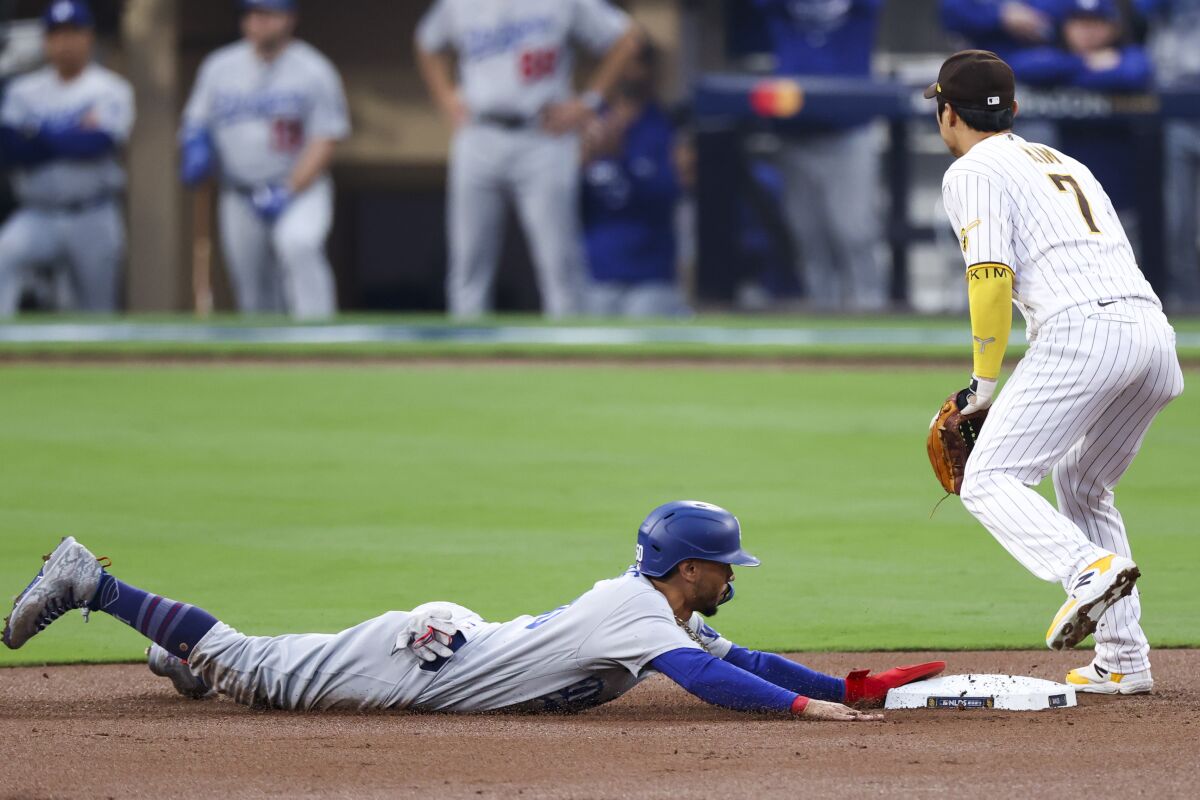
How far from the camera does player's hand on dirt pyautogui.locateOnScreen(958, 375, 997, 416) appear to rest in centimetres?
499

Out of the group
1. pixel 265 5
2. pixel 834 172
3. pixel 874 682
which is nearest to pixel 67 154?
pixel 265 5

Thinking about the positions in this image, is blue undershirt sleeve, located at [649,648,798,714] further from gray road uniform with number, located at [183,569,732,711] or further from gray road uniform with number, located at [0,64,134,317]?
gray road uniform with number, located at [0,64,134,317]

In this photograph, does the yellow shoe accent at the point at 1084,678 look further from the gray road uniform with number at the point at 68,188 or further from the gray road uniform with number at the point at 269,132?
the gray road uniform with number at the point at 68,188

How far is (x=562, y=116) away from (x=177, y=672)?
11488 mm

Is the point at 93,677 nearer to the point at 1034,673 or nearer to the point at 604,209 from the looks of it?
the point at 1034,673

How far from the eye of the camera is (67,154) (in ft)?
55.1

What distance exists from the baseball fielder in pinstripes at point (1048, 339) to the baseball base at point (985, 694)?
0.81 feet

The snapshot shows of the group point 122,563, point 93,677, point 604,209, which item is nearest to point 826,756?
point 93,677

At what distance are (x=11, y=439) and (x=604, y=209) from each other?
7.78m

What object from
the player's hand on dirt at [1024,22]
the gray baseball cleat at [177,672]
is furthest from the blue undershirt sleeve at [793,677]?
the player's hand on dirt at [1024,22]

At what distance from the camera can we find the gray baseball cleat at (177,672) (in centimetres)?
526

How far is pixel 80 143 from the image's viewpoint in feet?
54.9

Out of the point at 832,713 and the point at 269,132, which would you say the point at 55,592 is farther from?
the point at 269,132

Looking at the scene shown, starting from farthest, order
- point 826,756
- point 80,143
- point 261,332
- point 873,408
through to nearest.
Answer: point 80,143 → point 261,332 → point 873,408 → point 826,756
